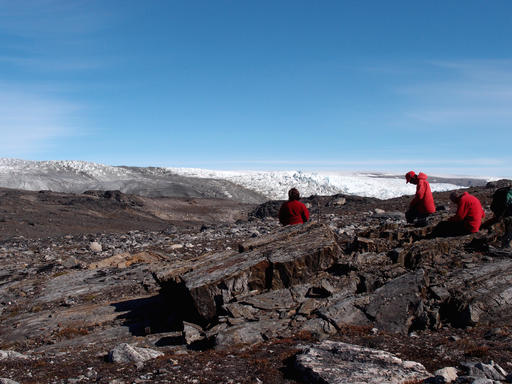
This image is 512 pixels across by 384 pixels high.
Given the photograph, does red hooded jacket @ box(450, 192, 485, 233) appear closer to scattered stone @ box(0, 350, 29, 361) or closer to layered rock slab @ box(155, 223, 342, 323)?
layered rock slab @ box(155, 223, 342, 323)

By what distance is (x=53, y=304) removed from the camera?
1184 cm

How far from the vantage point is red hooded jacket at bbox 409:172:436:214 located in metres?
11.4

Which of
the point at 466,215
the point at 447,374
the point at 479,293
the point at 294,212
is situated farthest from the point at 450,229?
the point at 447,374

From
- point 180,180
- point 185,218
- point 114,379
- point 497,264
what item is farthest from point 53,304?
point 180,180

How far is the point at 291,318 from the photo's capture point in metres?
7.49

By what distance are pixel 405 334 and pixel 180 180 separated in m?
57.4

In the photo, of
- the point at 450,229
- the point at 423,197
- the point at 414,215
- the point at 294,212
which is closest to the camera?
the point at 450,229

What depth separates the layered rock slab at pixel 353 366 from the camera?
205 inches

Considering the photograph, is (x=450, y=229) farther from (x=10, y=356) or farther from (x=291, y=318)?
(x=10, y=356)

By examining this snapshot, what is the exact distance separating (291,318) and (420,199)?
Answer: 584 cm

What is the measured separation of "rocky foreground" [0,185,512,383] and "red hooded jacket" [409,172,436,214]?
1.34ft

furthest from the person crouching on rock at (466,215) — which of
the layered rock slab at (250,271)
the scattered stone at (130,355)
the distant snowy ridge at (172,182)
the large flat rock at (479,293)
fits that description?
the distant snowy ridge at (172,182)

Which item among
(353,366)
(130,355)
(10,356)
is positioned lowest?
(10,356)

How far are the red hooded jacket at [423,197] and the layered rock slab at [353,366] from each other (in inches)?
253
